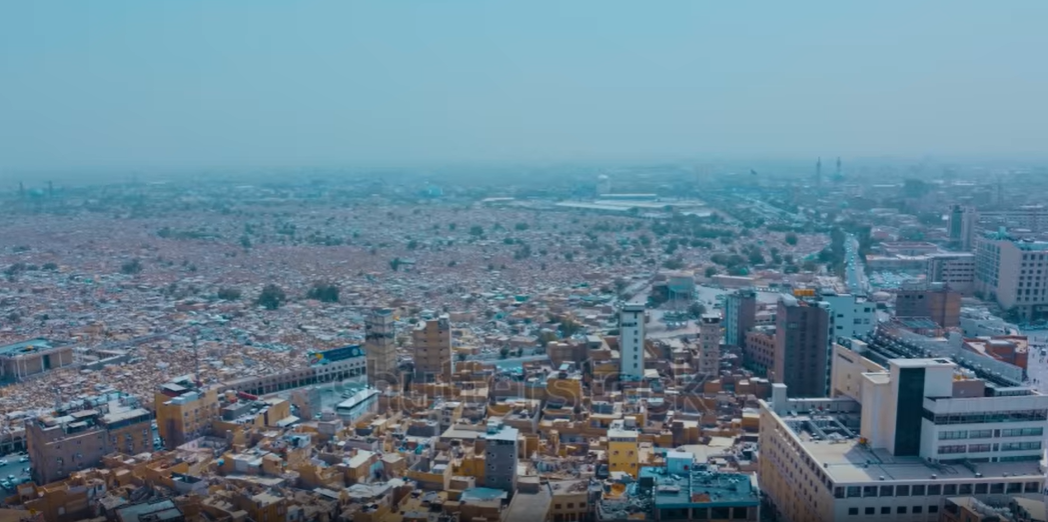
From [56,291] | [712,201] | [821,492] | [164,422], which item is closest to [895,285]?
[821,492]

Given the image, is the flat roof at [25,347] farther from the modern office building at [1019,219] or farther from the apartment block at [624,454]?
the modern office building at [1019,219]

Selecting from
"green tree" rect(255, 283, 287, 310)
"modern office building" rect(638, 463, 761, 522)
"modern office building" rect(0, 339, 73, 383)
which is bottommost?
"green tree" rect(255, 283, 287, 310)

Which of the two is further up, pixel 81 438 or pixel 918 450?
pixel 918 450

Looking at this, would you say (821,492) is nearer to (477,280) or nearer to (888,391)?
(888,391)

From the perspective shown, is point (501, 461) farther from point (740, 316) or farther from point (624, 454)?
point (740, 316)

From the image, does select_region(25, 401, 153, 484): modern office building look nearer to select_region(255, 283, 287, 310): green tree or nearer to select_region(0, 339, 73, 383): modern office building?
select_region(0, 339, 73, 383): modern office building

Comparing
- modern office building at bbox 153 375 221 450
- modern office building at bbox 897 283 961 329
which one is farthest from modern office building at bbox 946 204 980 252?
modern office building at bbox 153 375 221 450

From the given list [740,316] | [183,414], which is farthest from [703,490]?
[740,316]
